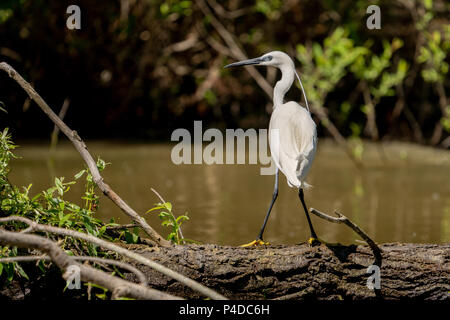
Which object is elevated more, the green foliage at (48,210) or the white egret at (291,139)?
the white egret at (291,139)

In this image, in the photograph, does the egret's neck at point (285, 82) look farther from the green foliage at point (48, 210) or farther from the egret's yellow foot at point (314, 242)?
the green foliage at point (48, 210)

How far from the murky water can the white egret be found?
90 centimetres

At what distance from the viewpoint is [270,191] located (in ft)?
18.8

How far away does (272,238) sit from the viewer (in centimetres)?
407

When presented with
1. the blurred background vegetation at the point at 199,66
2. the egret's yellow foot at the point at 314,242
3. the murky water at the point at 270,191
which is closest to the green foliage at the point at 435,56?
the blurred background vegetation at the point at 199,66

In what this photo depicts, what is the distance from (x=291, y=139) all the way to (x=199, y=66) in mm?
6520

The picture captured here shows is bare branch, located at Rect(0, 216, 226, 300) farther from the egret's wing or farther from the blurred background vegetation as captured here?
the blurred background vegetation

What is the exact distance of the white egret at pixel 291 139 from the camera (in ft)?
8.71

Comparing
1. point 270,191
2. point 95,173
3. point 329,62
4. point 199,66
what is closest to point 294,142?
point 95,173

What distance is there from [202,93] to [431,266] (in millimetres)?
6567

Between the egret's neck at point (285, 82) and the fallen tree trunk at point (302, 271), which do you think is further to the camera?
the egret's neck at point (285, 82)

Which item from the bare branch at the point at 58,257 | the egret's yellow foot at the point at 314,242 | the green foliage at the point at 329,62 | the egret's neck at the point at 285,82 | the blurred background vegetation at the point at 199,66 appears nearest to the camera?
the bare branch at the point at 58,257

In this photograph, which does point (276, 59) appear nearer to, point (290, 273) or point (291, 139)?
point (291, 139)

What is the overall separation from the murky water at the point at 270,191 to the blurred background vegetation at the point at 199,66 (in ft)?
2.07
